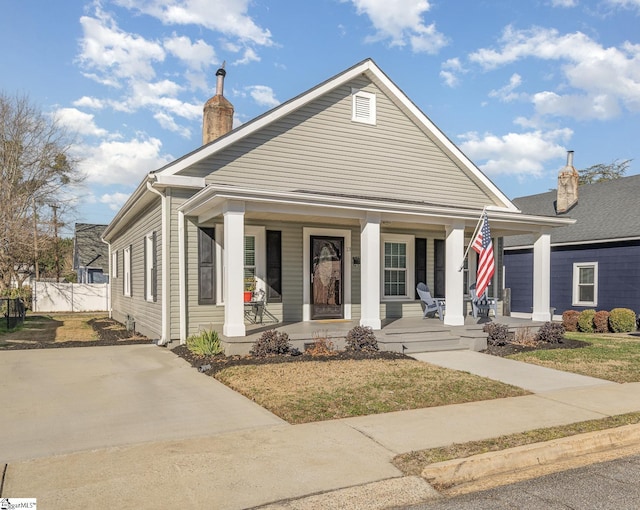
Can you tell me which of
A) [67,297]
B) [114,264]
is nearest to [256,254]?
[114,264]

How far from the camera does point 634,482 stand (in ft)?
13.5

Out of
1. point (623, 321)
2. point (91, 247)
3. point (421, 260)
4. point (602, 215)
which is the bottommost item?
point (623, 321)

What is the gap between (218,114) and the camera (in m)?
13.7

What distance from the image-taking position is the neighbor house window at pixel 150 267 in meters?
12.0

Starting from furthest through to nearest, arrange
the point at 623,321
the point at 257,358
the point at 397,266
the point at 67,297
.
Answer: the point at 67,297, the point at 623,321, the point at 397,266, the point at 257,358

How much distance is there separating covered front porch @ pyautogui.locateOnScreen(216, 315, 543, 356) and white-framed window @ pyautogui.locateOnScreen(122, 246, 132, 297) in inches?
261

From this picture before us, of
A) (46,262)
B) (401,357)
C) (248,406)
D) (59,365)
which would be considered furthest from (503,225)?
(46,262)

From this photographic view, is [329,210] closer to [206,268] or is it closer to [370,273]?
[370,273]

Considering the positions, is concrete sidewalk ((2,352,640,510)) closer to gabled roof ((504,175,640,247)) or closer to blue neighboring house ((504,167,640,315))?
blue neighboring house ((504,167,640,315))

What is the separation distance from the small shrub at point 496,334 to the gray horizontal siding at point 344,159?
410cm

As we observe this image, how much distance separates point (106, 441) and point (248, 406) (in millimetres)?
1755

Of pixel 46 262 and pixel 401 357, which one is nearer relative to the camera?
pixel 401 357

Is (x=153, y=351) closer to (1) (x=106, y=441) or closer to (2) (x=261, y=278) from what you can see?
(2) (x=261, y=278)
